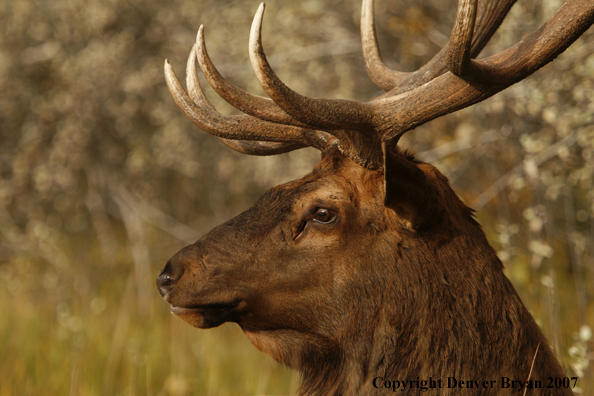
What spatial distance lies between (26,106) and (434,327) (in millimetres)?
6972

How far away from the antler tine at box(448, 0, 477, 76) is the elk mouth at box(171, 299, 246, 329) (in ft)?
3.82

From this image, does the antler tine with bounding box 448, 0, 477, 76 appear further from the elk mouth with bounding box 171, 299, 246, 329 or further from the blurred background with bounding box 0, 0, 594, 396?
the blurred background with bounding box 0, 0, 594, 396

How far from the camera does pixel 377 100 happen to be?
2.50 m

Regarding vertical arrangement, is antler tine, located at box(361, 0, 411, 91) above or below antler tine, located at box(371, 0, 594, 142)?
above

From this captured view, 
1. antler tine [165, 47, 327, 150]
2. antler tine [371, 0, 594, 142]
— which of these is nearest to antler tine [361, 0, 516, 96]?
antler tine [371, 0, 594, 142]

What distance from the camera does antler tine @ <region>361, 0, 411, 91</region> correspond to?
310 cm

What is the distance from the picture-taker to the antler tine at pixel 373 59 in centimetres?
310

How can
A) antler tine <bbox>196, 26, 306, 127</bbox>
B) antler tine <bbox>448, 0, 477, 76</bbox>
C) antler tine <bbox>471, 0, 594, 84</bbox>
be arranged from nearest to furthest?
1. antler tine <bbox>448, 0, 477, 76</bbox>
2. antler tine <bbox>471, 0, 594, 84</bbox>
3. antler tine <bbox>196, 26, 306, 127</bbox>

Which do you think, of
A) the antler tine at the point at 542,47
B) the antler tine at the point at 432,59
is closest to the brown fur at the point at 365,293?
the antler tine at the point at 542,47

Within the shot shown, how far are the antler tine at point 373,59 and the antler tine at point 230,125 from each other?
59cm

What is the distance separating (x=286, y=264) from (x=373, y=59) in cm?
133

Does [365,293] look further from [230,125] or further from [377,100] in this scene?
[230,125]

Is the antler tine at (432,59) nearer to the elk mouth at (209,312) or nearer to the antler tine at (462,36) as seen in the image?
the antler tine at (462,36)

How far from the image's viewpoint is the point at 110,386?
13.5 ft
